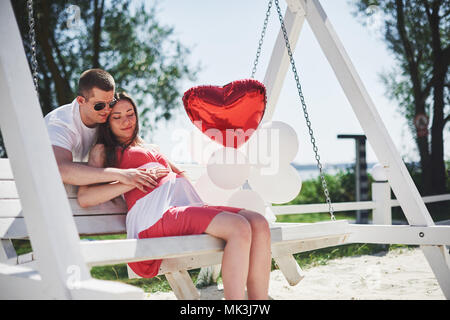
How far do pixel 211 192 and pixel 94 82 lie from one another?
73 cm

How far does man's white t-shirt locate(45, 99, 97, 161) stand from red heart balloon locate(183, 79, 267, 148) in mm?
504

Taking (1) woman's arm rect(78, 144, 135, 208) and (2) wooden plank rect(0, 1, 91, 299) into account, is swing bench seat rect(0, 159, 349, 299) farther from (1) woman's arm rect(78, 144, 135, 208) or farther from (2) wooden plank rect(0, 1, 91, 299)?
(2) wooden plank rect(0, 1, 91, 299)

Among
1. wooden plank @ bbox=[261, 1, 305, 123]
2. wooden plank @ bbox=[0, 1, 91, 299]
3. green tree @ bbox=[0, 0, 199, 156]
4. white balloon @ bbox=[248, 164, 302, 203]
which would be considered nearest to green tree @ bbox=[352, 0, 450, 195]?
green tree @ bbox=[0, 0, 199, 156]

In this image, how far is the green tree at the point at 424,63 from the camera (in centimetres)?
855

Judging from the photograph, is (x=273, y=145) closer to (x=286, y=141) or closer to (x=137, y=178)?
(x=286, y=141)

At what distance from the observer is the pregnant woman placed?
5.85ft

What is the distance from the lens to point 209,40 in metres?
8.45

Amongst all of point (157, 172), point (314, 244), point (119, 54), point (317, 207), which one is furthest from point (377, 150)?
point (119, 54)

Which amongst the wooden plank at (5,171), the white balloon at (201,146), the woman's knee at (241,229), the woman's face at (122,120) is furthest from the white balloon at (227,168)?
the wooden plank at (5,171)

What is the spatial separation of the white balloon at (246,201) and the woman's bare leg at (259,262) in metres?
0.44

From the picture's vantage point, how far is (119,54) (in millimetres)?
7973
